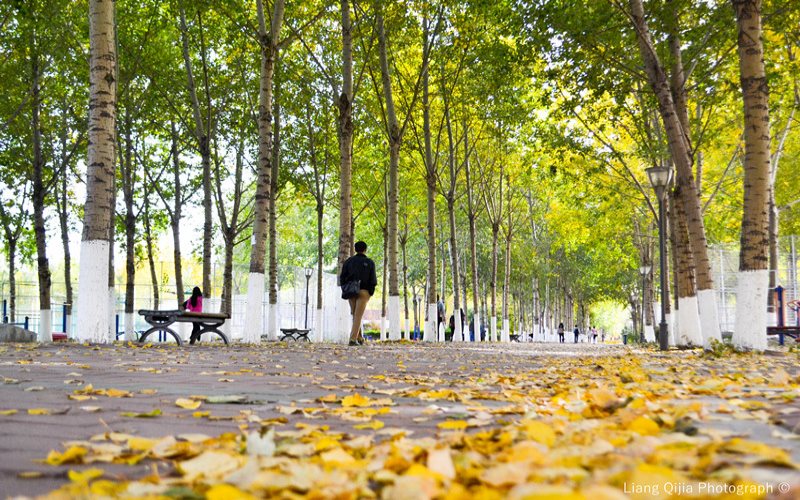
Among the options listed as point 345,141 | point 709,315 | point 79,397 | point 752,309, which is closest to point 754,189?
point 752,309

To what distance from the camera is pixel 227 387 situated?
5309mm

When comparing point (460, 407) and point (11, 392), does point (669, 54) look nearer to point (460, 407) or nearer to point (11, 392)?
point (460, 407)

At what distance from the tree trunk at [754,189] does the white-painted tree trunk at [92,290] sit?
10864 millimetres

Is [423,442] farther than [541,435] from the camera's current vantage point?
Yes

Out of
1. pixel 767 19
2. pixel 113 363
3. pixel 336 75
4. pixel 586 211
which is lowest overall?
pixel 113 363

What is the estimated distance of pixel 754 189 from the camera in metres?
11.2

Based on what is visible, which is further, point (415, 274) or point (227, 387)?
point (415, 274)

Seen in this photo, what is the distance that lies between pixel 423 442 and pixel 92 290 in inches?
389

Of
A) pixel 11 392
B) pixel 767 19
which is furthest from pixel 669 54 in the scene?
pixel 11 392

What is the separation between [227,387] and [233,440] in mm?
2534

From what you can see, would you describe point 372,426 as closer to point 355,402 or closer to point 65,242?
point 355,402

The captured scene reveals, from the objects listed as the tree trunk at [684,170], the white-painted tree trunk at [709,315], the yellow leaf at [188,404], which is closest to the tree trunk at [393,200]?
the tree trunk at [684,170]

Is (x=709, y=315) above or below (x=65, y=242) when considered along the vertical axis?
below

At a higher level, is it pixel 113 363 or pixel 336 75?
pixel 336 75
